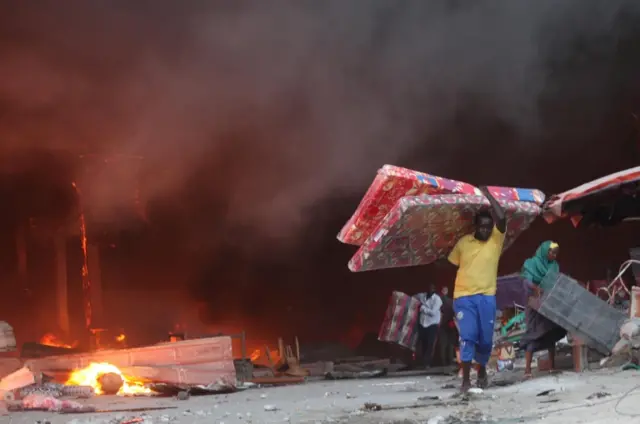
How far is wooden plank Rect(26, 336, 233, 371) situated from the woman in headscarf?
2.88m

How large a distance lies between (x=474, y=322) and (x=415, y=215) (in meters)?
0.91

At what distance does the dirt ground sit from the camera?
3.63 m

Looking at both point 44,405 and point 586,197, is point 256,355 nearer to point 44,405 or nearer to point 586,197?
point 44,405

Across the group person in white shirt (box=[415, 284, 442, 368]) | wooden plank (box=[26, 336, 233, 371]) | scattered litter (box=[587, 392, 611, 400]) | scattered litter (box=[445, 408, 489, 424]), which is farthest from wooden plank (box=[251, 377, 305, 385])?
scattered litter (box=[587, 392, 611, 400])

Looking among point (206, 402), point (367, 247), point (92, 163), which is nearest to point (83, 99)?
point (92, 163)

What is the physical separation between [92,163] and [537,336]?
728cm

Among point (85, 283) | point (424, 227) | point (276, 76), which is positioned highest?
point (276, 76)

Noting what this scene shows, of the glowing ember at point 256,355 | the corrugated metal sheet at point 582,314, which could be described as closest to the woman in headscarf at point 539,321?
the corrugated metal sheet at point 582,314

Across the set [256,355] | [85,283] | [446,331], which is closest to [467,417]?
[446,331]

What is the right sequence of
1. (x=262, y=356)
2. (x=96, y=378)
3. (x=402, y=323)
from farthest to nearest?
(x=262, y=356) → (x=402, y=323) → (x=96, y=378)

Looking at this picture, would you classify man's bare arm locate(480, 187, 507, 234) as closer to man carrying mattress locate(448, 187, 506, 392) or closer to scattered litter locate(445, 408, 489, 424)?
man carrying mattress locate(448, 187, 506, 392)

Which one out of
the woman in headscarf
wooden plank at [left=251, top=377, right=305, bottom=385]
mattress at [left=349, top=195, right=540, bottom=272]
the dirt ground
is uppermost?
mattress at [left=349, top=195, right=540, bottom=272]

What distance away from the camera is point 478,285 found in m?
4.93

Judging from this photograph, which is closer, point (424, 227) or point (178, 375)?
point (424, 227)
